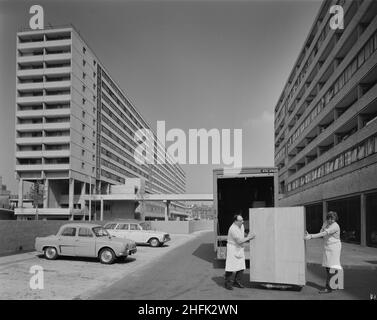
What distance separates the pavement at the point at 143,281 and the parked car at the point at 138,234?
9218mm

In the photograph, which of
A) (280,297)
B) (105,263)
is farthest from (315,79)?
(280,297)

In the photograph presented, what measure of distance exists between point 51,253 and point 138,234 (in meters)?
10.3

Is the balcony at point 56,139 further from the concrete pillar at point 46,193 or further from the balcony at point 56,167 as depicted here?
the concrete pillar at point 46,193

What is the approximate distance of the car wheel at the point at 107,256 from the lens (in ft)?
48.5

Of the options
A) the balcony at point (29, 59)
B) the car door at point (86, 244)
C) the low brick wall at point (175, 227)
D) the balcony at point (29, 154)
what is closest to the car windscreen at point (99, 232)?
the car door at point (86, 244)

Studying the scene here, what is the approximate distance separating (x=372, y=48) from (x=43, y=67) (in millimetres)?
57404

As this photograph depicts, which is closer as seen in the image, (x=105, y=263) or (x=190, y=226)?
(x=105, y=263)

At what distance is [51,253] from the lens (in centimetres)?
1525

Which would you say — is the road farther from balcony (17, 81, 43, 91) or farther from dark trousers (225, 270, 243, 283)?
balcony (17, 81, 43, 91)

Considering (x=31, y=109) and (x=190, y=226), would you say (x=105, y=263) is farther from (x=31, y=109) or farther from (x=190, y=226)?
(x=31, y=109)

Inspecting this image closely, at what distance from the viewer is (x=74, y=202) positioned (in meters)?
71.4

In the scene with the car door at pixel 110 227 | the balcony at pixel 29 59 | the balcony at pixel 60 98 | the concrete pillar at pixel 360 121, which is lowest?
the car door at pixel 110 227

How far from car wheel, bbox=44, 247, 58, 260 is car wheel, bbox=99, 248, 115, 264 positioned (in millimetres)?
1882

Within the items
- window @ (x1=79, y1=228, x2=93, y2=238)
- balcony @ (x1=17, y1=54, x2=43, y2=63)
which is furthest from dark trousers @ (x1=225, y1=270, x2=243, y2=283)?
balcony @ (x1=17, y1=54, x2=43, y2=63)
